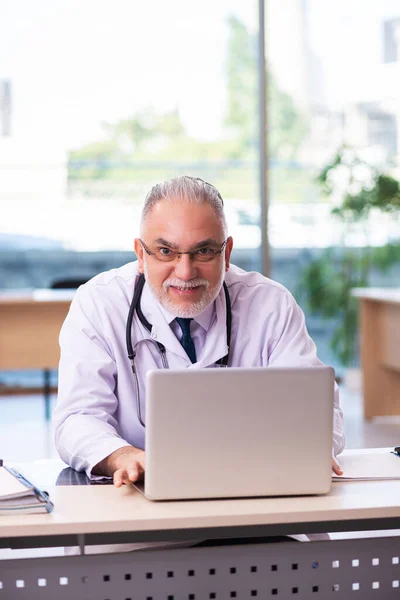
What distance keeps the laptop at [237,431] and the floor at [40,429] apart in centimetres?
310

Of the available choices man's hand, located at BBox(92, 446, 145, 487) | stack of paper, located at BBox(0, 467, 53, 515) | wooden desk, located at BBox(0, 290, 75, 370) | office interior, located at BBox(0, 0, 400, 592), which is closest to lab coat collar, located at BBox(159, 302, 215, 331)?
man's hand, located at BBox(92, 446, 145, 487)

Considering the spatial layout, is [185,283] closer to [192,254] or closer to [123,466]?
[192,254]

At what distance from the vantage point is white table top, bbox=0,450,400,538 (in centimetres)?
141

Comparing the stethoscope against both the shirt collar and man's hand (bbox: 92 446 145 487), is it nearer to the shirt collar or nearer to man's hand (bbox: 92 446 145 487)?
the shirt collar

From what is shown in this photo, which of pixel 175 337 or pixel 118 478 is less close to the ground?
pixel 175 337

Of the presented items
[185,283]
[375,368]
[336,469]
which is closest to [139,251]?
[185,283]

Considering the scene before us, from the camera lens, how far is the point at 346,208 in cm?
655

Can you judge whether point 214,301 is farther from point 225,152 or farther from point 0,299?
point 225,152

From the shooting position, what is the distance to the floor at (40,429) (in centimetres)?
471

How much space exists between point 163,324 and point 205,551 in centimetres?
64

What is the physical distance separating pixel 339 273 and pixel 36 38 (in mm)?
2800

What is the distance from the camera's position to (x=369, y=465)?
1.79 m

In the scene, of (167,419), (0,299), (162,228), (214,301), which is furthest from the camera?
(0,299)

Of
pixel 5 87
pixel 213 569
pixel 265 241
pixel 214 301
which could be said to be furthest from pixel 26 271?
pixel 213 569
